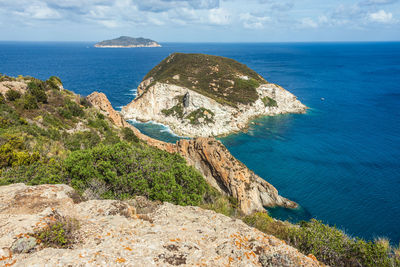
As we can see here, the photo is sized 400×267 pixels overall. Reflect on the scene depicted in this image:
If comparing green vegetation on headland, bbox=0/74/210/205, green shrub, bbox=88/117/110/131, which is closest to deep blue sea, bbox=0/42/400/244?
green vegetation on headland, bbox=0/74/210/205

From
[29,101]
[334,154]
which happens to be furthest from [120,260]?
[334,154]

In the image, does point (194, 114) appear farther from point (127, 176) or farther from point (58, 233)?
point (58, 233)

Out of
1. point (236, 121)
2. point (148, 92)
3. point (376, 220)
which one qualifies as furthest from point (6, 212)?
point (148, 92)

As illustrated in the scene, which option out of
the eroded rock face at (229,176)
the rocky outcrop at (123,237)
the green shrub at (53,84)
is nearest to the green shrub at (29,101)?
the green shrub at (53,84)

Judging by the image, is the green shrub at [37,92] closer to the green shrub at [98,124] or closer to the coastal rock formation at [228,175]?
the green shrub at [98,124]

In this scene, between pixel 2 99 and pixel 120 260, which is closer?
pixel 120 260

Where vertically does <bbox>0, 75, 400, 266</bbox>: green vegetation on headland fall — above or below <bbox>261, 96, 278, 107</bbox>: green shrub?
above

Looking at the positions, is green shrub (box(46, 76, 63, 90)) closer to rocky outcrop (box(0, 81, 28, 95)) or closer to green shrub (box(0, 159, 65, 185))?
rocky outcrop (box(0, 81, 28, 95))
